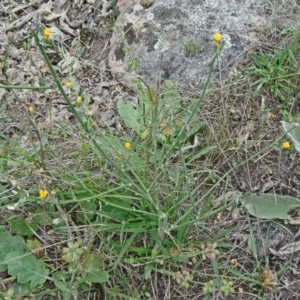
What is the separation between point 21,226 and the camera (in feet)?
5.36

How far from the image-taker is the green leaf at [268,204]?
1.63 meters

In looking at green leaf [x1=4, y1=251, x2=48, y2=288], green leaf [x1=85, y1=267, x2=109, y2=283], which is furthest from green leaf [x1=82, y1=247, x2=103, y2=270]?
green leaf [x1=4, y1=251, x2=48, y2=288]

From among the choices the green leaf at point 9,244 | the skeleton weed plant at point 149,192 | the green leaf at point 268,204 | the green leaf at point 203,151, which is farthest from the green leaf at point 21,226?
the green leaf at point 268,204

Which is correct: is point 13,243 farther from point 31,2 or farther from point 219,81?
point 31,2

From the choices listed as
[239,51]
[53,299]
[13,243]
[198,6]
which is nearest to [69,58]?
[198,6]

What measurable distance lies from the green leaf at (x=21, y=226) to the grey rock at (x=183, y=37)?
82 cm

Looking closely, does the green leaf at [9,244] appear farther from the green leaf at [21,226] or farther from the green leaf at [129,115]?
the green leaf at [129,115]

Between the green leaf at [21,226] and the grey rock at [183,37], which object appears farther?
the grey rock at [183,37]

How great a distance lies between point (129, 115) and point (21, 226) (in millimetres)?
633

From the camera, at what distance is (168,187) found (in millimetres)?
1724

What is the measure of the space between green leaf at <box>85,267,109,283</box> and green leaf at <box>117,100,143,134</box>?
1.97 ft

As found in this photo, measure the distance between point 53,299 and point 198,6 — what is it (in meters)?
1.54

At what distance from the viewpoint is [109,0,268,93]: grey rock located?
6.86 ft

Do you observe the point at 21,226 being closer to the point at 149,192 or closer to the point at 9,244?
the point at 9,244
